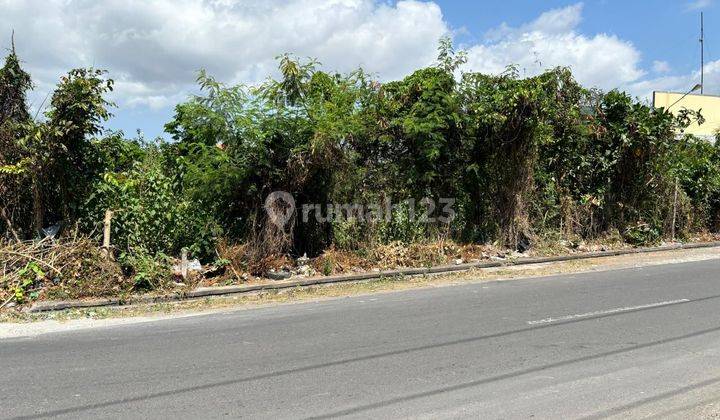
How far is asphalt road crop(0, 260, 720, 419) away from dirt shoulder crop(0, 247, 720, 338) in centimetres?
68

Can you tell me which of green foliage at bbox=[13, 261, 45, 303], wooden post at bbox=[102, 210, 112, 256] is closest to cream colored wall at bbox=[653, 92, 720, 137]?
wooden post at bbox=[102, 210, 112, 256]

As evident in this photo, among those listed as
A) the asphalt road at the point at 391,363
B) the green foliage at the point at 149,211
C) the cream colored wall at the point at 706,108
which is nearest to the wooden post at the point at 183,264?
the green foliage at the point at 149,211

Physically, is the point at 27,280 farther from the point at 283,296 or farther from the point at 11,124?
the point at 283,296

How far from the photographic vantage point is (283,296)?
34.6 feet

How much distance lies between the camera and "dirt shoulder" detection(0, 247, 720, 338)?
8.33m

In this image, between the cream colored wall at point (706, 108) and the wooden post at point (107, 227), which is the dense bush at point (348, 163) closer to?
the wooden post at point (107, 227)

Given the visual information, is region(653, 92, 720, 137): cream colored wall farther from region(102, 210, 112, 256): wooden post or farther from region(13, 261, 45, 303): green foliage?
region(13, 261, 45, 303): green foliage

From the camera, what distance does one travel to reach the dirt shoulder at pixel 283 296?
8.33 meters

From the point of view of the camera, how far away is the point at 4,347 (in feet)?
22.4

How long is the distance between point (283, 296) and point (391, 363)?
A: 504 cm

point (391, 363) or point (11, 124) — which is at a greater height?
point (11, 124)

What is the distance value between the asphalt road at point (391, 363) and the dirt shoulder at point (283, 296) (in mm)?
683

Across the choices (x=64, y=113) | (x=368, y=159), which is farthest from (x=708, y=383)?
(x=64, y=113)

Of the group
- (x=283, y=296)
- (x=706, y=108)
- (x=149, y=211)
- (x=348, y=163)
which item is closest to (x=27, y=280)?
(x=149, y=211)
